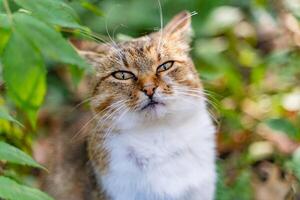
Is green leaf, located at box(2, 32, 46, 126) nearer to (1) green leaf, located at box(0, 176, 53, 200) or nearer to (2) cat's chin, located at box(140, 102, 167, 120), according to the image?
(1) green leaf, located at box(0, 176, 53, 200)

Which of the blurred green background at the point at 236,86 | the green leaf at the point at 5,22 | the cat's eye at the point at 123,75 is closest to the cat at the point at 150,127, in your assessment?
the cat's eye at the point at 123,75

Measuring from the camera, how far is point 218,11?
4.58 m

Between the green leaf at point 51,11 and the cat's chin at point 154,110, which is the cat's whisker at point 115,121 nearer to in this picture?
the cat's chin at point 154,110

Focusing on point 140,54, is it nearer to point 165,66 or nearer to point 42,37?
point 165,66

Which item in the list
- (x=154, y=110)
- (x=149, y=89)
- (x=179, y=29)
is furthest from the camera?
(x=179, y=29)

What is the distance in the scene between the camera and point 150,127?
2883mm

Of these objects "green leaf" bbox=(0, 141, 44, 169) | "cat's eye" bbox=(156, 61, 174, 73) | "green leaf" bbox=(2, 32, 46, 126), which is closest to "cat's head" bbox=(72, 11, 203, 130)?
"cat's eye" bbox=(156, 61, 174, 73)

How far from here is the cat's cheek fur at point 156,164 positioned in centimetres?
287

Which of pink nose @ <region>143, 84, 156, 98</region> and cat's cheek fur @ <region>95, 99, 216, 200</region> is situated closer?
pink nose @ <region>143, 84, 156, 98</region>

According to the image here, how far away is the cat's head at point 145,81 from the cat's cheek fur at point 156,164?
80 millimetres

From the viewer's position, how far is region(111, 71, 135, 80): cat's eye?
280 cm

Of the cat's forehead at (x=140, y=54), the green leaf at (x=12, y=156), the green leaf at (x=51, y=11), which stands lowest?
the green leaf at (x=12, y=156)

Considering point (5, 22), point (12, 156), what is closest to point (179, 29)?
point (5, 22)

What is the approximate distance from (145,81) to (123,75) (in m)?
0.19
